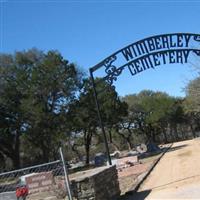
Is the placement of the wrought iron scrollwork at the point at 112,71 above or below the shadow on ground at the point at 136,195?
above

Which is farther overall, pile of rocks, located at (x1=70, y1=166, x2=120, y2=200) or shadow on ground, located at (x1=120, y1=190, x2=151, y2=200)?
shadow on ground, located at (x1=120, y1=190, x2=151, y2=200)

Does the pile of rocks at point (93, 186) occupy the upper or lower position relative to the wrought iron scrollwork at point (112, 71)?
lower

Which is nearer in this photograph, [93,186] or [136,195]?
[93,186]

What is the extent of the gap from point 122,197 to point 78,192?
7.28 ft

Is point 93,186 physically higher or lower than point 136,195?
higher

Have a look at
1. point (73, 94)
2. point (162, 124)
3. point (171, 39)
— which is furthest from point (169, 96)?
point (171, 39)

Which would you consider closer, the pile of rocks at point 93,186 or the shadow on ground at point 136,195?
the pile of rocks at point 93,186

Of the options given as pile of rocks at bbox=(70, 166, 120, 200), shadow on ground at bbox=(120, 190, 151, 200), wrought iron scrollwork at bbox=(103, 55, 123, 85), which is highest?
wrought iron scrollwork at bbox=(103, 55, 123, 85)

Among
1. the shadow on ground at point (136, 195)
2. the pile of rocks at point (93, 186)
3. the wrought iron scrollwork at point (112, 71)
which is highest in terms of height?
the wrought iron scrollwork at point (112, 71)

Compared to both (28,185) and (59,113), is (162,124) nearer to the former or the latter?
(59,113)

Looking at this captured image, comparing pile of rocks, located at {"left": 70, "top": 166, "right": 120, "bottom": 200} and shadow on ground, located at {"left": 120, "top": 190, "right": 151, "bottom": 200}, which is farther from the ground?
pile of rocks, located at {"left": 70, "top": 166, "right": 120, "bottom": 200}

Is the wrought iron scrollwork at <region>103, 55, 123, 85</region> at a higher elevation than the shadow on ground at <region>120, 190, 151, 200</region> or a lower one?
higher

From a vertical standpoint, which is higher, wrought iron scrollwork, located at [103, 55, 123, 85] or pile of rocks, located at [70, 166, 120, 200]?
wrought iron scrollwork, located at [103, 55, 123, 85]

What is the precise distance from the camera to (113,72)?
15359mm
